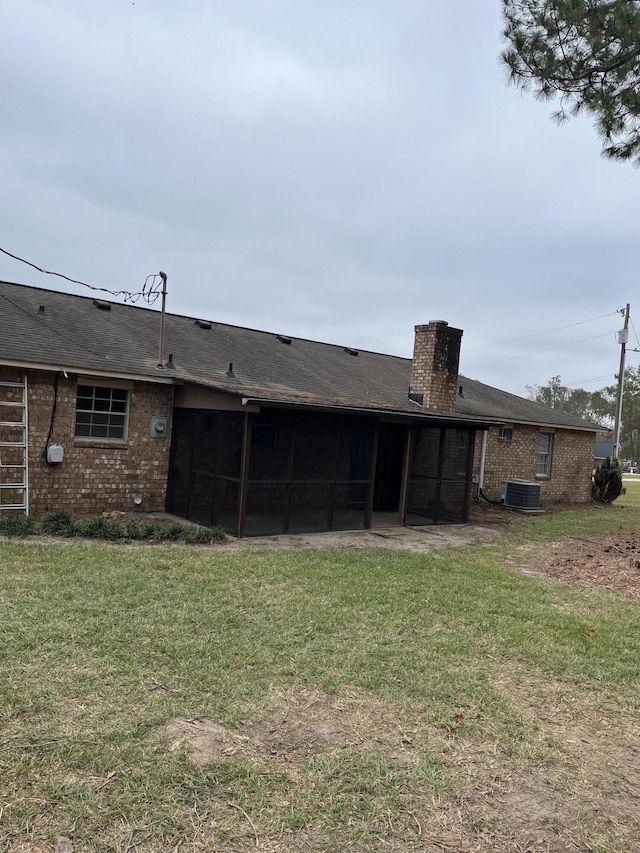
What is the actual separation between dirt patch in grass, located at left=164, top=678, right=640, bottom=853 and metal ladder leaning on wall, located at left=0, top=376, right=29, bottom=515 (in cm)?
716

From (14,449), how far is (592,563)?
9124 mm

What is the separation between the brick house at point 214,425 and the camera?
986 cm

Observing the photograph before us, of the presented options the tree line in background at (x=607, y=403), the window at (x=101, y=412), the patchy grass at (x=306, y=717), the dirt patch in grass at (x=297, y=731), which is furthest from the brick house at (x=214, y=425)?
the tree line in background at (x=607, y=403)

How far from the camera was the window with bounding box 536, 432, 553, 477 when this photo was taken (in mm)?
18562

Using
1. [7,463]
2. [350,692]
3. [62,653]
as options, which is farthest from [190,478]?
[350,692]

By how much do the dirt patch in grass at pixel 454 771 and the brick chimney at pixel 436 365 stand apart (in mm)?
11017

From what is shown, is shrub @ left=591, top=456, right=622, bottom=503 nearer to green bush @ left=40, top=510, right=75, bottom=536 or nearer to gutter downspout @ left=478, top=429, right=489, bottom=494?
gutter downspout @ left=478, top=429, right=489, bottom=494

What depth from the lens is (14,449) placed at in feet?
31.9

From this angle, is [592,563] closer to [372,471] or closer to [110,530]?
[372,471]

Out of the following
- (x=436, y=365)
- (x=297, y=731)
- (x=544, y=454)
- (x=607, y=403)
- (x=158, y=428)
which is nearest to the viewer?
(x=297, y=731)

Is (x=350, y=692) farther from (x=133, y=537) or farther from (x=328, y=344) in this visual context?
(x=328, y=344)

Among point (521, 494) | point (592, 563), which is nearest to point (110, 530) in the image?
point (592, 563)

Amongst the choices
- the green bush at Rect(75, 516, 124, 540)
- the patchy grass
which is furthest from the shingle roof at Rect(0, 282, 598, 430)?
the patchy grass

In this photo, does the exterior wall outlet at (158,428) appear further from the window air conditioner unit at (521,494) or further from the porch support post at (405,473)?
the window air conditioner unit at (521,494)
